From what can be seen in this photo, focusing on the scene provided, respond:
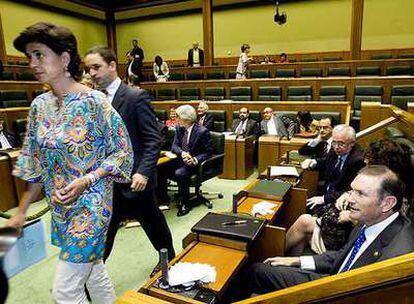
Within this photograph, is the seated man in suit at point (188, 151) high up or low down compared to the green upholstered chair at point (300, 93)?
down

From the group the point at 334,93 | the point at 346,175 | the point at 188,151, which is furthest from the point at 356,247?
the point at 334,93

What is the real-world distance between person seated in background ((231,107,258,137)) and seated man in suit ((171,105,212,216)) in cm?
123

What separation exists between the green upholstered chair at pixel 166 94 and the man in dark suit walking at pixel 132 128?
5.41 m

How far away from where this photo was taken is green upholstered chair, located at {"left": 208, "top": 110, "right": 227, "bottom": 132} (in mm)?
5391

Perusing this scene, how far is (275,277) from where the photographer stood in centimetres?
160

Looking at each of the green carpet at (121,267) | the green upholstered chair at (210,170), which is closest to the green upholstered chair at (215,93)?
the green upholstered chair at (210,170)

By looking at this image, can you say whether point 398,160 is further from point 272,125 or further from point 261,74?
point 261,74

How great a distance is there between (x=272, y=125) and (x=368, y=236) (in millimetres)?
3503

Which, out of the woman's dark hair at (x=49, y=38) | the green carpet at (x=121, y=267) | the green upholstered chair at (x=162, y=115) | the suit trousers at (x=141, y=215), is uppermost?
the woman's dark hair at (x=49, y=38)

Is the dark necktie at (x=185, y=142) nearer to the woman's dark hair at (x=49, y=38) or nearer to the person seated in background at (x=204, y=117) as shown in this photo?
the person seated in background at (x=204, y=117)

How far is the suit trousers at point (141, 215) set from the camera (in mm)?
1854

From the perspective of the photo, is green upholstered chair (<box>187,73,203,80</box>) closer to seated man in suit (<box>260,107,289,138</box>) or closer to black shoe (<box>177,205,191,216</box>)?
seated man in suit (<box>260,107,289,138</box>)

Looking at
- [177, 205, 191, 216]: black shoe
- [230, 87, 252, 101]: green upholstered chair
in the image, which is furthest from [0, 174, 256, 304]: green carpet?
[230, 87, 252, 101]: green upholstered chair

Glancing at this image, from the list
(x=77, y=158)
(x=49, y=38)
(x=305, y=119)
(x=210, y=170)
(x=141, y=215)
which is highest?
(x=49, y=38)
